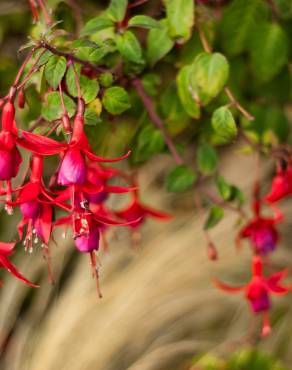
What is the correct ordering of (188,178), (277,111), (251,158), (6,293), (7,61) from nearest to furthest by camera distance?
(188,178) → (277,111) → (7,61) → (6,293) → (251,158)

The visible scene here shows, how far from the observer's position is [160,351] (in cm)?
156

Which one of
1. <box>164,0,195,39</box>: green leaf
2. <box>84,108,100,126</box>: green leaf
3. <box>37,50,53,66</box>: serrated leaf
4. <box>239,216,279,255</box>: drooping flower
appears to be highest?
<box>37,50,53,66</box>: serrated leaf

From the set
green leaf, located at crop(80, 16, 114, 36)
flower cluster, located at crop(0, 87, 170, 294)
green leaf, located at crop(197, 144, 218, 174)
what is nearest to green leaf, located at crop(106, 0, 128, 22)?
green leaf, located at crop(80, 16, 114, 36)

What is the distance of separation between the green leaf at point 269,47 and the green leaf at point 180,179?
23 centimetres

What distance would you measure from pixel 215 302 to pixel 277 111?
61 centimetres

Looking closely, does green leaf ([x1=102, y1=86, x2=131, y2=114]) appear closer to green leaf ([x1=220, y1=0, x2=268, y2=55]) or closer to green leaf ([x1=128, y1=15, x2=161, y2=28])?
green leaf ([x1=128, y1=15, x2=161, y2=28])

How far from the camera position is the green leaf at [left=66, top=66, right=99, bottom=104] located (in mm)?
771

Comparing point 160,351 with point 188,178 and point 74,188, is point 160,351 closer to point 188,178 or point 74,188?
point 188,178

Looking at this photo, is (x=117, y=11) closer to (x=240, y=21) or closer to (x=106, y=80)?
(x=106, y=80)

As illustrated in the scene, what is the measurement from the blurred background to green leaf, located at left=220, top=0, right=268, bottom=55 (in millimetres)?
442

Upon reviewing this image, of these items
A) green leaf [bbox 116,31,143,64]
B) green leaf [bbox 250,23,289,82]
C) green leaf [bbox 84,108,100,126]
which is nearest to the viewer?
green leaf [bbox 84,108,100,126]

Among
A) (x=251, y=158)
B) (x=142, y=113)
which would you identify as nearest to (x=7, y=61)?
(x=142, y=113)

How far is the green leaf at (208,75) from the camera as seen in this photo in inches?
35.7

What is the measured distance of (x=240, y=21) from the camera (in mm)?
1153
